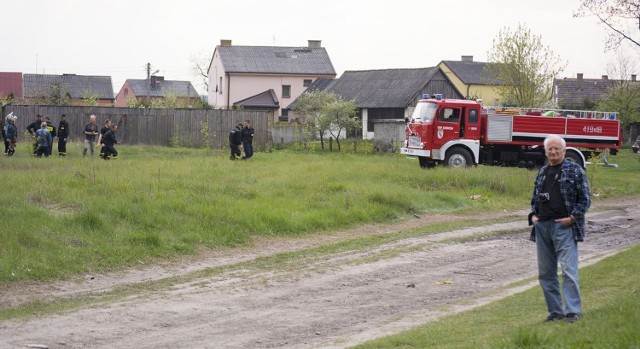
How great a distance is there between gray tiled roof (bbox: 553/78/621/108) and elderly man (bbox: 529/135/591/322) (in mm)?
72040

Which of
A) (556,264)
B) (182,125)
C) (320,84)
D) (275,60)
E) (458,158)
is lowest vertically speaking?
(458,158)

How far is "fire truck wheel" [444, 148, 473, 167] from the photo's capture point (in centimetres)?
3444

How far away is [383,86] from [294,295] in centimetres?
5916

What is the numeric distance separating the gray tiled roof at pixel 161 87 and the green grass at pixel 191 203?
79310 millimetres

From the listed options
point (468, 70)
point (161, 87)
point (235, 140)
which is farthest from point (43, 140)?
point (161, 87)

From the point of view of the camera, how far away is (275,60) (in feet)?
269

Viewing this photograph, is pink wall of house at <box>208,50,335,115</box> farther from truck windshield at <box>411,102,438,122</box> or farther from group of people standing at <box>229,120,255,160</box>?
truck windshield at <box>411,102,438,122</box>

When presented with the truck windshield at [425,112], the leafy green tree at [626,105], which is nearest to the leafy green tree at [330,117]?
the truck windshield at [425,112]

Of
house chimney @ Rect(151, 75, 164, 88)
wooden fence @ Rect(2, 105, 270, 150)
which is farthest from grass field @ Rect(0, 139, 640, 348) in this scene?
house chimney @ Rect(151, 75, 164, 88)

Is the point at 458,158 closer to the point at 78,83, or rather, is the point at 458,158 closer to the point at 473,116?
the point at 473,116

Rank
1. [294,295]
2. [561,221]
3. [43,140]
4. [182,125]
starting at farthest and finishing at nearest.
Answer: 1. [182,125]
2. [43,140]
3. [294,295]
4. [561,221]

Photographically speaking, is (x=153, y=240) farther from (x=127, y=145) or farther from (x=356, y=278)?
(x=127, y=145)

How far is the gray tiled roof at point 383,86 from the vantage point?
220ft

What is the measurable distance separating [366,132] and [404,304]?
57258 mm
